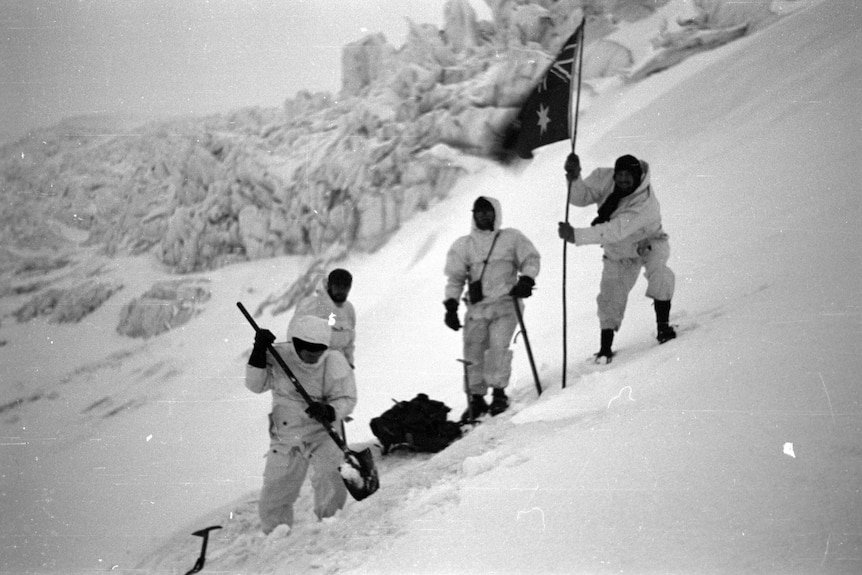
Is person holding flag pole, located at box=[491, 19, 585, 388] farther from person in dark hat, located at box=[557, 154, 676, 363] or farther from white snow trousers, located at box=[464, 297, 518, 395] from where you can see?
white snow trousers, located at box=[464, 297, 518, 395]

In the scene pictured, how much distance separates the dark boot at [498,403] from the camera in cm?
417

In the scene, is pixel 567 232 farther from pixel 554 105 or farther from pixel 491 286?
pixel 554 105

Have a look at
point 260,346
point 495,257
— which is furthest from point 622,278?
point 260,346

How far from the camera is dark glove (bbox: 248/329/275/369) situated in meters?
3.26

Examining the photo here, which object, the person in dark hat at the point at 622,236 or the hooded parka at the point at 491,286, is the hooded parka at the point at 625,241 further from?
the hooded parka at the point at 491,286

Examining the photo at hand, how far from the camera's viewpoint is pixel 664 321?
4.07 m

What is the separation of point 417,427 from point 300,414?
885 millimetres

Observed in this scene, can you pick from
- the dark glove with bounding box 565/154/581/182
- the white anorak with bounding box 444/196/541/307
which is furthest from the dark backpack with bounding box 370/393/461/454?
the dark glove with bounding box 565/154/581/182

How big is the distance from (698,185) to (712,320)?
80.0 inches

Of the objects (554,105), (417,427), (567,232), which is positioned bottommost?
(417,427)

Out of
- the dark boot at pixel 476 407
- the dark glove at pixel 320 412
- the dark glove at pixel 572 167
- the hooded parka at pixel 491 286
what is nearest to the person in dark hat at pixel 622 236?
the dark glove at pixel 572 167

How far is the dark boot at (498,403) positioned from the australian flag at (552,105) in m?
1.23

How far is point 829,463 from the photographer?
301 centimetres

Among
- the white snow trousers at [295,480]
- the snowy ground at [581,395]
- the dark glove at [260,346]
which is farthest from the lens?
the white snow trousers at [295,480]
